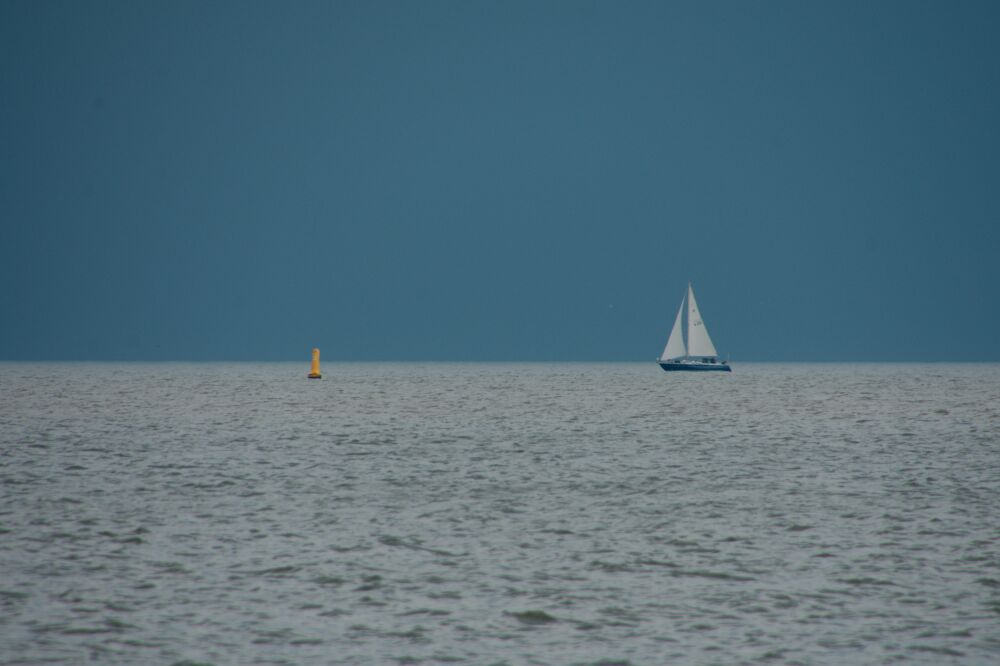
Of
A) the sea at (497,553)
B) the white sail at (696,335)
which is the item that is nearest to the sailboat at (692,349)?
the white sail at (696,335)

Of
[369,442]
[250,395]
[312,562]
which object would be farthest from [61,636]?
[250,395]

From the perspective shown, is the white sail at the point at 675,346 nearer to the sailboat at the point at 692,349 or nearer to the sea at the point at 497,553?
the sailboat at the point at 692,349

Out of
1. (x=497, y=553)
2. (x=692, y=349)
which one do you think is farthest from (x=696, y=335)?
(x=497, y=553)

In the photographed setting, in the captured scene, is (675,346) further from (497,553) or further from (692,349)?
(497,553)

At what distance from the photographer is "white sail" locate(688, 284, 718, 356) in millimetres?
168000

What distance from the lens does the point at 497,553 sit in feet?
68.3

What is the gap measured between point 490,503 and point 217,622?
12249 mm

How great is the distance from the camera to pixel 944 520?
81.3ft

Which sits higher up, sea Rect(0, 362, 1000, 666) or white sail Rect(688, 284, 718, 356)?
white sail Rect(688, 284, 718, 356)

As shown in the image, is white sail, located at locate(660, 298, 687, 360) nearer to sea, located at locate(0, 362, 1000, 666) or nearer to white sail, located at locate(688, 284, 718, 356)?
white sail, located at locate(688, 284, 718, 356)

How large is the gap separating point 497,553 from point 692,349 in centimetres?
15308

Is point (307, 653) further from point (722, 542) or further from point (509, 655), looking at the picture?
point (722, 542)

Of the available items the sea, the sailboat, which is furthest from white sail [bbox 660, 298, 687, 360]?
the sea

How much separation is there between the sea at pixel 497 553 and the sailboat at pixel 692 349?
124289mm
